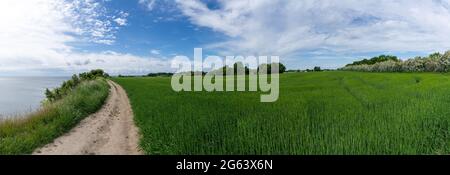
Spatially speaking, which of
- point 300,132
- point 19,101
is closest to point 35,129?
point 300,132

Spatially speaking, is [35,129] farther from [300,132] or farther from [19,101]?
[19,101]

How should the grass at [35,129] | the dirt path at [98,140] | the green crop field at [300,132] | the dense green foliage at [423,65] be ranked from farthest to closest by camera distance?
1. the dense green foliage at [423,65]
2. the dirt path at [98,140]
3. the grass at [35,129]
4. the green crop field at [300,132]

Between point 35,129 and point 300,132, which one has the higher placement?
point 300,132

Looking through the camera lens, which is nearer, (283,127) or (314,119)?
(283,127)

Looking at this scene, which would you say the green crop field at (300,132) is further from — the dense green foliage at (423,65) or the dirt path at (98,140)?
the dense green foliage at (423,65)

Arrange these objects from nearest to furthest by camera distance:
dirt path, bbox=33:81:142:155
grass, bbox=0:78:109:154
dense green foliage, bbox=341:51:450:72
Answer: grass, bbox=0:78:109:154
dirt path, bbox=33:81:142:155
dense green foliage, bbox=341:51:450:72

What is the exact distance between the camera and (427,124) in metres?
11.0

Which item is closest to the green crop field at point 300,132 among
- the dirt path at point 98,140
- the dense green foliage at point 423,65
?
the dirt path at point 98,140

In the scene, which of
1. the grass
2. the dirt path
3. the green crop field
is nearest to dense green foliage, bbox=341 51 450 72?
the green crop field

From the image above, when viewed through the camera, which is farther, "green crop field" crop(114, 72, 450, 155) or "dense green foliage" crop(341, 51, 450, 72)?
"dense green foliage" crop(341, 51, 450, 72)

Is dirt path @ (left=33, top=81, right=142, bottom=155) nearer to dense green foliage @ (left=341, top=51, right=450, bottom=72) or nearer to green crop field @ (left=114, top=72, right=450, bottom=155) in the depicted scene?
green crop field @ (left=114, top=72, right=450, bottom=155)
